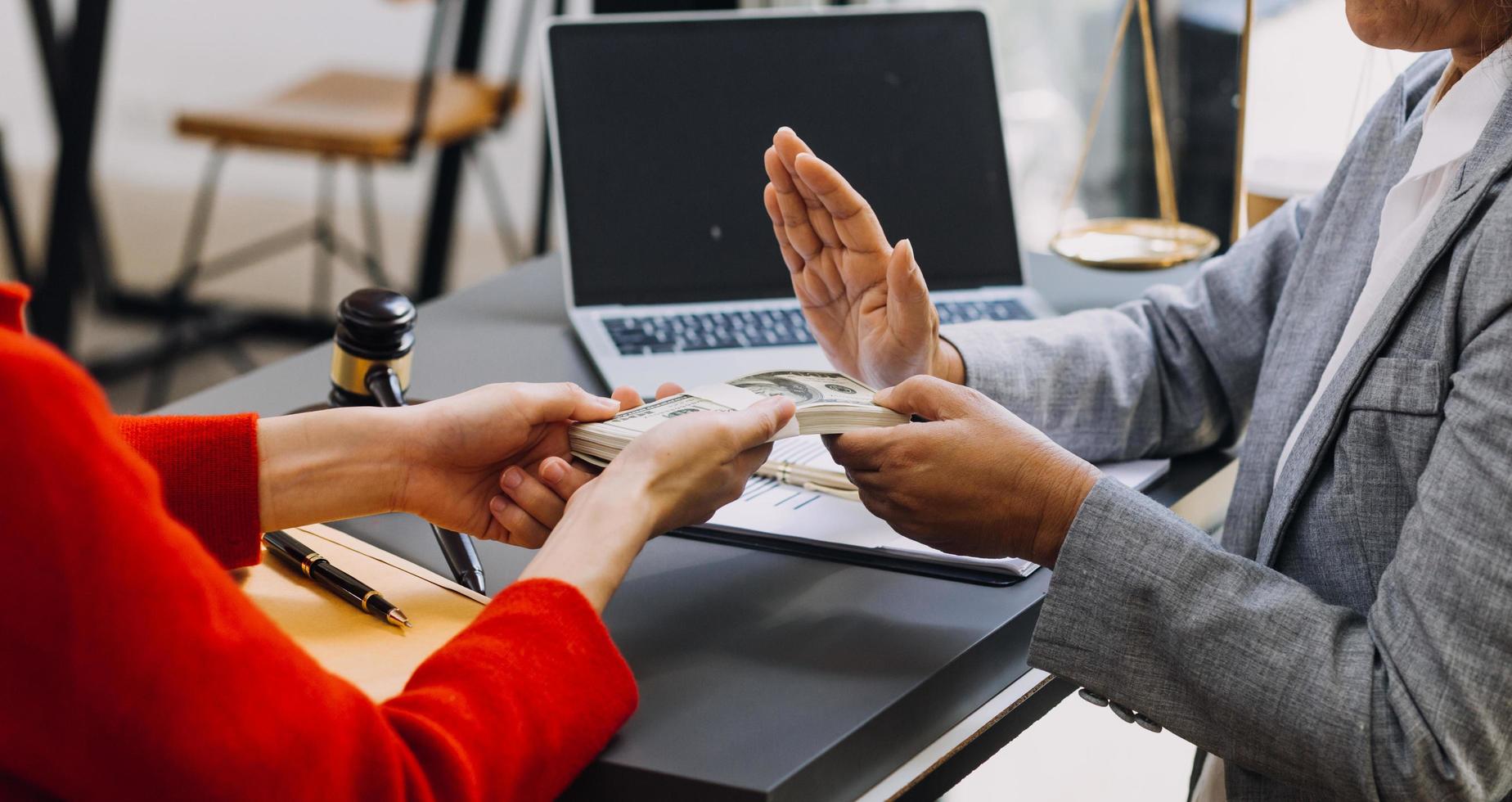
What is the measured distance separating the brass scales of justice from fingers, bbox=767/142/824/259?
0.40 metres

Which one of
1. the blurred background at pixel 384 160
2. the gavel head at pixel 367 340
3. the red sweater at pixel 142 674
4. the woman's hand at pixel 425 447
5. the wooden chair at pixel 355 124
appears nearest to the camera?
the red sweater at pixel 142 674

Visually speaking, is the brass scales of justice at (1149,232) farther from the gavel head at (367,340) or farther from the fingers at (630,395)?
the gavel head at (367,340)

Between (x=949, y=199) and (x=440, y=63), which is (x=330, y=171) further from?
(x=949, y=199)

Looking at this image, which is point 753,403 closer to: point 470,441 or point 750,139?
point 470,441

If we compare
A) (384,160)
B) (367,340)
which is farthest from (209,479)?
(384,160)

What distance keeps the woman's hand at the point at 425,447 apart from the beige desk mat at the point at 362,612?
0.04m

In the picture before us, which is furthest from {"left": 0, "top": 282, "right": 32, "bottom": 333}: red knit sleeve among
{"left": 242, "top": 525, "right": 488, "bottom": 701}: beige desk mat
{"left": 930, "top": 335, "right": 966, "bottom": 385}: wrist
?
{"left": 930, "top": 335, "right": 966, "bottom": 385}: wrist

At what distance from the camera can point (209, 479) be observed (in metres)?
0.94

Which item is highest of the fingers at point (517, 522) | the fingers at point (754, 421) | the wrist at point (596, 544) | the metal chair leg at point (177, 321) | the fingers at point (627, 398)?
the fingers at point (754, 421)

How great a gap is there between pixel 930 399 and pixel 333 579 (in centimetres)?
42

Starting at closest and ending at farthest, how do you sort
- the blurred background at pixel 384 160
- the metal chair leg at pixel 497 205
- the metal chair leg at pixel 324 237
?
the blurred background at pixel 384 160, the metal chair leg at pixel 324 237, the metal chair leg at pixel 497 205

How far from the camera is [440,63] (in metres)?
3.82

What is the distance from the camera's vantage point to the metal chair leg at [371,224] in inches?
147

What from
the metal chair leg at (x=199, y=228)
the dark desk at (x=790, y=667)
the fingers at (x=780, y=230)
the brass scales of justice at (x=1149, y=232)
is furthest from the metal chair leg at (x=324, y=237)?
the dark desk at (x=790, y=667)
